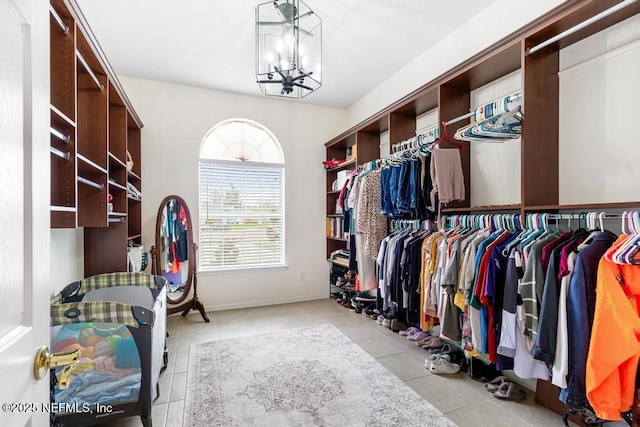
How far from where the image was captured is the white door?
61 centimetres

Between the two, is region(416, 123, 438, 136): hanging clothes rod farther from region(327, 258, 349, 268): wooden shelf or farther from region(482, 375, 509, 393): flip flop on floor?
region(482, 375, 509, 393): flip flop on floor

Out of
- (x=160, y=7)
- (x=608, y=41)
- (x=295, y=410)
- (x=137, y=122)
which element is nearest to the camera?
(x=608, y=41)

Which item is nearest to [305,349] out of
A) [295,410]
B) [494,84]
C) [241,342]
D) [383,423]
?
[241,342]

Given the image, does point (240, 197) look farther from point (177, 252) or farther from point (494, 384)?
point (494, 384)

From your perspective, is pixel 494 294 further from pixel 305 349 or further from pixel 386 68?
pixel 386 68

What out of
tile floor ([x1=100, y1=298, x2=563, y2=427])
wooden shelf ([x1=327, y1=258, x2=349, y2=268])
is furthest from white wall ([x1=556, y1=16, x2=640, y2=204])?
wooden shelf ([x1=327, y1=258, x2=349, y2=268])

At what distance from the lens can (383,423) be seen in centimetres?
192

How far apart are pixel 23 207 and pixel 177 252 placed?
3428mm

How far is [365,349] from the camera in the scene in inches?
117

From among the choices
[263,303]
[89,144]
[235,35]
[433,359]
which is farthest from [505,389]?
[235,35]

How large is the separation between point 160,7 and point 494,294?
3.29 meters

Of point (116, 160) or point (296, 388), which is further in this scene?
point (116, 160)

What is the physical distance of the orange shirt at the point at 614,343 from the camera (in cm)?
142

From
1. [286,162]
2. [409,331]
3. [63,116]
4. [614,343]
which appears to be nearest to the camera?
[614,343]
